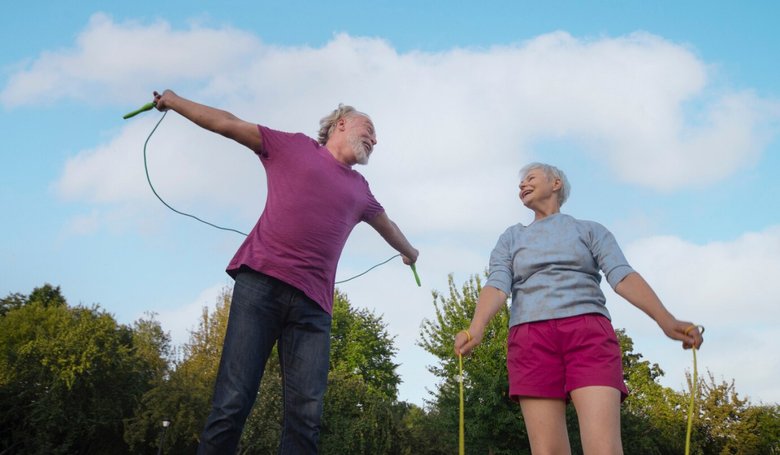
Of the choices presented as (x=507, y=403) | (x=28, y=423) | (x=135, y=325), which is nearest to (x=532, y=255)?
(x=507, y=403)

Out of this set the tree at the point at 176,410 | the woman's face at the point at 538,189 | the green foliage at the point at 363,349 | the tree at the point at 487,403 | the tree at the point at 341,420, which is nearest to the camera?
the woman's face at the point at 538,189

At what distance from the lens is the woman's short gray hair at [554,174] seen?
173 inches

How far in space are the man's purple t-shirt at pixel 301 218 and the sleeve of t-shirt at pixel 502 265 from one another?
0.88 meters

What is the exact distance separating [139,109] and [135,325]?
43.6 metres

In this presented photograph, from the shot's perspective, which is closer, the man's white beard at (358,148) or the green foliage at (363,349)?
the man's white beard at (358,148)

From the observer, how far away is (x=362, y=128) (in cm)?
447

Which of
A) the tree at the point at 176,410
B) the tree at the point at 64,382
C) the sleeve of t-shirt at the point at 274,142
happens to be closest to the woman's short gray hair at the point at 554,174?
the sleeve of t-shirt at the point at 274,142

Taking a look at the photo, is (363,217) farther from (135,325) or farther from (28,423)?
(135,325)

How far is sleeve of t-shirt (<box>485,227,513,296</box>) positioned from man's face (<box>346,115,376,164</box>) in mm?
1000

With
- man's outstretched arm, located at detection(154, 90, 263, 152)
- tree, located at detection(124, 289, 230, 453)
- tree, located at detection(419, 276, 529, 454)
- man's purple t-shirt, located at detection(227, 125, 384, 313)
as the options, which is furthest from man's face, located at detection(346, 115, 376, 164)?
tree, located at detection(124, 289, 230, 453)

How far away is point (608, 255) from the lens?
398cm

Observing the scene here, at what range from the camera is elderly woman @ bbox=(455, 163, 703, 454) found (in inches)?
140

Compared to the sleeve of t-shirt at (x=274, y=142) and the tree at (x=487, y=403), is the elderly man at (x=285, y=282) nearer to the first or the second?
the sleeve of t-shirt at (x=274, y=142)

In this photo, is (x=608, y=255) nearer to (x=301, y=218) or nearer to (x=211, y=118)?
(x=301, y=218)
